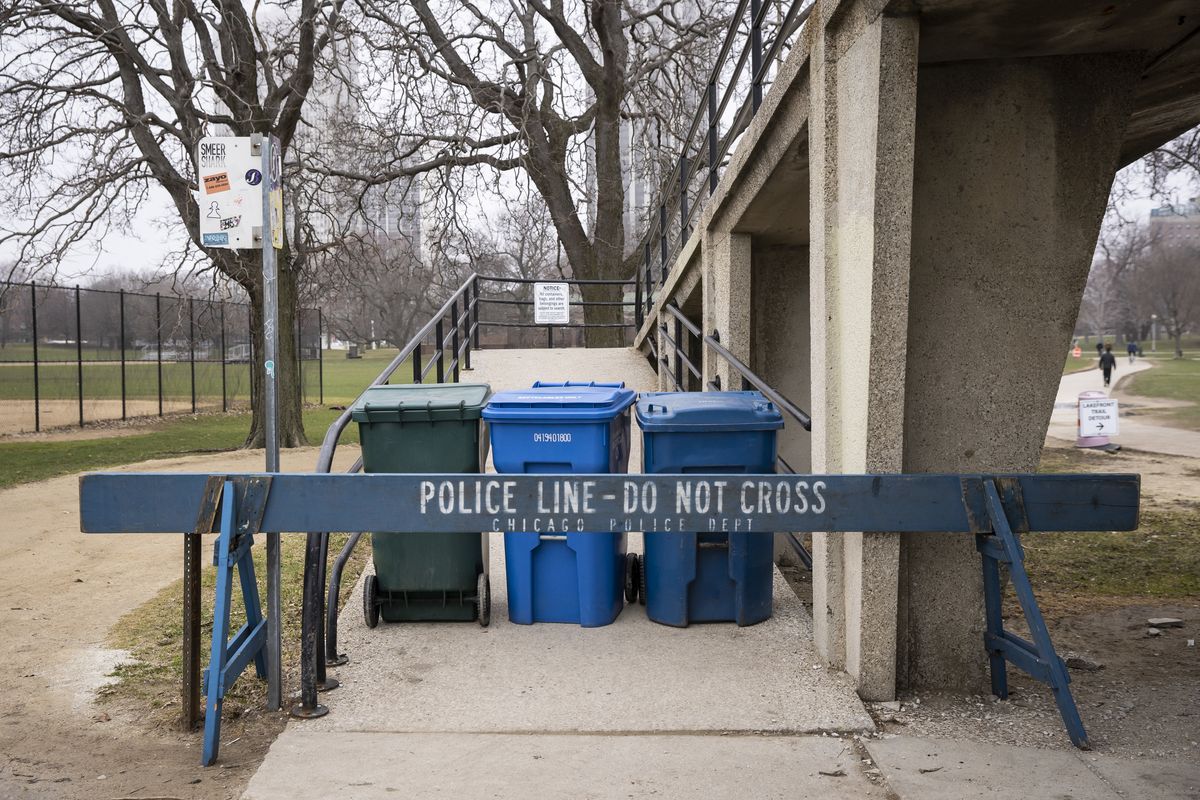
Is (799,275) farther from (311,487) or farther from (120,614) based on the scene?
(120,614)

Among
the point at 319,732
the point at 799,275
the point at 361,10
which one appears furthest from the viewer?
the point at 361,10

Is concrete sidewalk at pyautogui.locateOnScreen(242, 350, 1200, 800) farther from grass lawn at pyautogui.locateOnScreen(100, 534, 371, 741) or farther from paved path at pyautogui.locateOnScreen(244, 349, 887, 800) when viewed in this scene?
Answer: grass lawn at pyautogui.locateOnScreen(100, 534, 371, 741)

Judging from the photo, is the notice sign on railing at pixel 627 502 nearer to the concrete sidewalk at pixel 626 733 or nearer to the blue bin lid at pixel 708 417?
the concrete sidewalk at pixel 626 733

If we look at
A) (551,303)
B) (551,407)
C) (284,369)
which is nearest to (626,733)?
(551,407)

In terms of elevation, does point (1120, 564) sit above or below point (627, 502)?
below

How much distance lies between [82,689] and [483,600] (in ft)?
6.07

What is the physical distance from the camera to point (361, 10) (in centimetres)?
1584

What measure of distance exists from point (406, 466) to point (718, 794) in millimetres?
2325

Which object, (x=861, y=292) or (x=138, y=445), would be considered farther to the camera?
(x=138, y=445)

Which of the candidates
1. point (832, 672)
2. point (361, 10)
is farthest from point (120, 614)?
point (361, 10)

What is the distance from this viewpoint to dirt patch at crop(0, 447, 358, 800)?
11.3 ft

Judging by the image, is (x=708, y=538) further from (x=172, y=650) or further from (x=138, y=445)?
(x=138, y=445)

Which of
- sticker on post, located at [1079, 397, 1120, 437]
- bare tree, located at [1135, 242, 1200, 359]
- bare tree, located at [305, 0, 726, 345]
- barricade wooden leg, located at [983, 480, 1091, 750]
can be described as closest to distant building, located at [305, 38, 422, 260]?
bare tree, located at [305, 0, 726, 345]

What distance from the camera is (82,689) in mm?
4465
